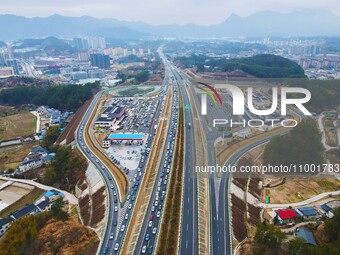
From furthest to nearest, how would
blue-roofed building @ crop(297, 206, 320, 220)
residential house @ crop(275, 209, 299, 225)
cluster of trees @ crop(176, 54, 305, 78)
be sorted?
1. cluster of trees @ crop(176, 54, 305, 78)
2. blue-roofed building @ crop(297, 206, 320, 220)
3. residential house @ crop(275, 209, 299, 225)

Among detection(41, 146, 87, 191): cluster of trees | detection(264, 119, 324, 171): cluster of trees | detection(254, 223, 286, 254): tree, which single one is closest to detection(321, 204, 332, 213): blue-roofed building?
detection(264, 119, 324, 171): cluster of trees

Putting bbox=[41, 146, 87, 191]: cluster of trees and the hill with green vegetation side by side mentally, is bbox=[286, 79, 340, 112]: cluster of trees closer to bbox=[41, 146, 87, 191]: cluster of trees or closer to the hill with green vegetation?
bbox=[41, 146, 87, 191]: cluster of trees

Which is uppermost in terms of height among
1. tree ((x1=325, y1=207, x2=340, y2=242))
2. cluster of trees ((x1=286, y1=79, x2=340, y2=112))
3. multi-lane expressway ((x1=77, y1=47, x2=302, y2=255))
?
cluster of trees ((x1=286, y1=79, x2=340, y2=112))

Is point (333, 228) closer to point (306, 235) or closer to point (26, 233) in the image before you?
point (306, 235)

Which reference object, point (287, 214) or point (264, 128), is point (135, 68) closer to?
point (264, 128)

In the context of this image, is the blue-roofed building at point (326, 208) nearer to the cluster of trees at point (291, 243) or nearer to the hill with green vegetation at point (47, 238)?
the cluster of trees at point (291, 243)

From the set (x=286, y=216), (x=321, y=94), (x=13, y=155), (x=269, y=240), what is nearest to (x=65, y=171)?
(x=13, y=155)

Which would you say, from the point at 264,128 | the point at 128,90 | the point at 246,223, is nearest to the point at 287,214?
the point at 246,223
